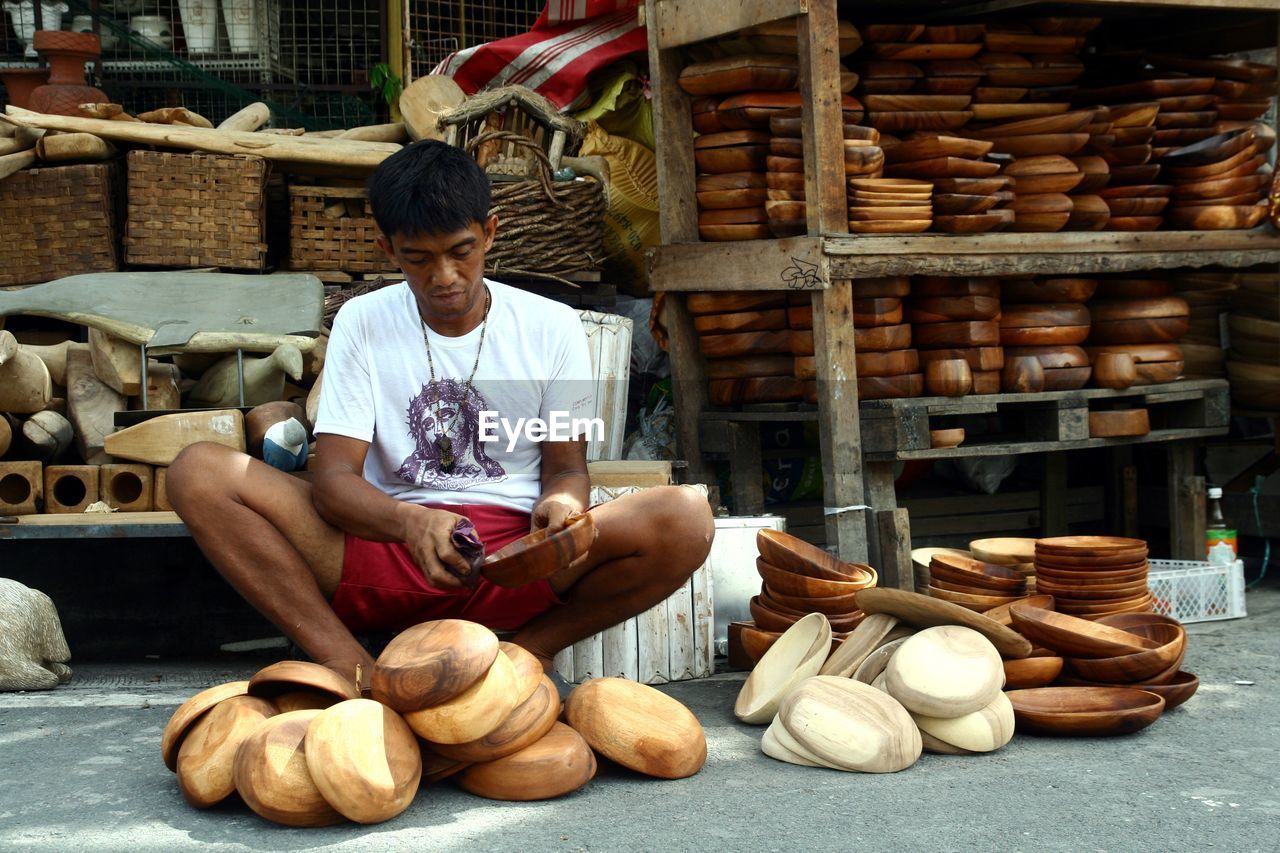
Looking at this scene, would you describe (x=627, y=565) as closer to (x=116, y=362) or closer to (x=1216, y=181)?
(x=116, y=362)

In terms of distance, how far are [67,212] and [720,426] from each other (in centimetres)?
241

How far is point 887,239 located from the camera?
13.8ft

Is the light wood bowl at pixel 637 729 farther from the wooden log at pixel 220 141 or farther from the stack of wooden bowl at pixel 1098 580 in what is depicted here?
Result: the wooden log at pixel 220 141

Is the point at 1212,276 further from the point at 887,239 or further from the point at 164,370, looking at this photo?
the point at 164,370

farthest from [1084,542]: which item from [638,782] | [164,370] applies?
[164,370]

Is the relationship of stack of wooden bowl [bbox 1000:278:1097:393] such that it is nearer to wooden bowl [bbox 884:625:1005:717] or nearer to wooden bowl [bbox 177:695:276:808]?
wooden bowl [bbox 884:625:1005:717]

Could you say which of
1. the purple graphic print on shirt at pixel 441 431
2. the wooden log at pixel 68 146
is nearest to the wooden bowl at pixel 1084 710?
Result: the purple graphic print on shirt at pixel 441 431

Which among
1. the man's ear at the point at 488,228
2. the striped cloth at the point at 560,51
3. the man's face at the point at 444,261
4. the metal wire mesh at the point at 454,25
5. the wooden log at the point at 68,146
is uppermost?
the metal wire mesh at the point at 454,25

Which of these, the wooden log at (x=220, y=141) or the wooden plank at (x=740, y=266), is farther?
the wooden log at (x=220, y=141)

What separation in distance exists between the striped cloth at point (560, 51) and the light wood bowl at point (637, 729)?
11.0 ft

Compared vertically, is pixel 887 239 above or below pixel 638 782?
above

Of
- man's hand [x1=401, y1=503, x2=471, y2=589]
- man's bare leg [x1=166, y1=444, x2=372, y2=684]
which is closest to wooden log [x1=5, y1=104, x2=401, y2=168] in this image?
man's bare leg [x1=166, y1=444, x2=372, y2=684]

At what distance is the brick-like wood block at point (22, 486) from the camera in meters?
3.82

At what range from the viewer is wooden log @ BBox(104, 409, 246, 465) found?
3828 millimetres
